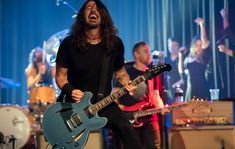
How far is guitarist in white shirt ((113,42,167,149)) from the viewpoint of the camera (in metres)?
6.20

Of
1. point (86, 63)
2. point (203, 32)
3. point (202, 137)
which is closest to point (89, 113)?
point (86, 63)

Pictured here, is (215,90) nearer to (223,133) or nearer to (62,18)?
(223,133)

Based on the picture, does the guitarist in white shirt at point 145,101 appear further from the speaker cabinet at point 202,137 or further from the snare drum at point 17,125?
the snare drum at point 17,125

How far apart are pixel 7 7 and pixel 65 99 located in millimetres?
7514

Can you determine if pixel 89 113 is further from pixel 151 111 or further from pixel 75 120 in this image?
pixel 151 111

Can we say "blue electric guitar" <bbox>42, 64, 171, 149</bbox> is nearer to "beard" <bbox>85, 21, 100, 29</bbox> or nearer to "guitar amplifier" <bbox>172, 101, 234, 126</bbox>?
"beard" <bbox>85, 21, 100, 29</bbox>

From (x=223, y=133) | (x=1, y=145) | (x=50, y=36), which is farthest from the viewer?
(x=50, y=36)

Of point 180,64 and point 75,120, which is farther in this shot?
point 180,64

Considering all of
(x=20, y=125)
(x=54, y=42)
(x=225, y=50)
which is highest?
(x=54, y=42)

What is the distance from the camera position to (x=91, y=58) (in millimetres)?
4355

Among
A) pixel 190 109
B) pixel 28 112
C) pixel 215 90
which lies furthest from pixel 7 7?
pixel 190 109

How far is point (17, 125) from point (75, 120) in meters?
3.96

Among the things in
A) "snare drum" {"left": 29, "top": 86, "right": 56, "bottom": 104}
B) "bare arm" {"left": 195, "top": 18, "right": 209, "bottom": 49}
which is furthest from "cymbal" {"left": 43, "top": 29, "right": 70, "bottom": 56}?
"bare arm" {"left": 195, "top": 18, "right": 209, "bottom": 49}

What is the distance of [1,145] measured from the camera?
7.62 meters
